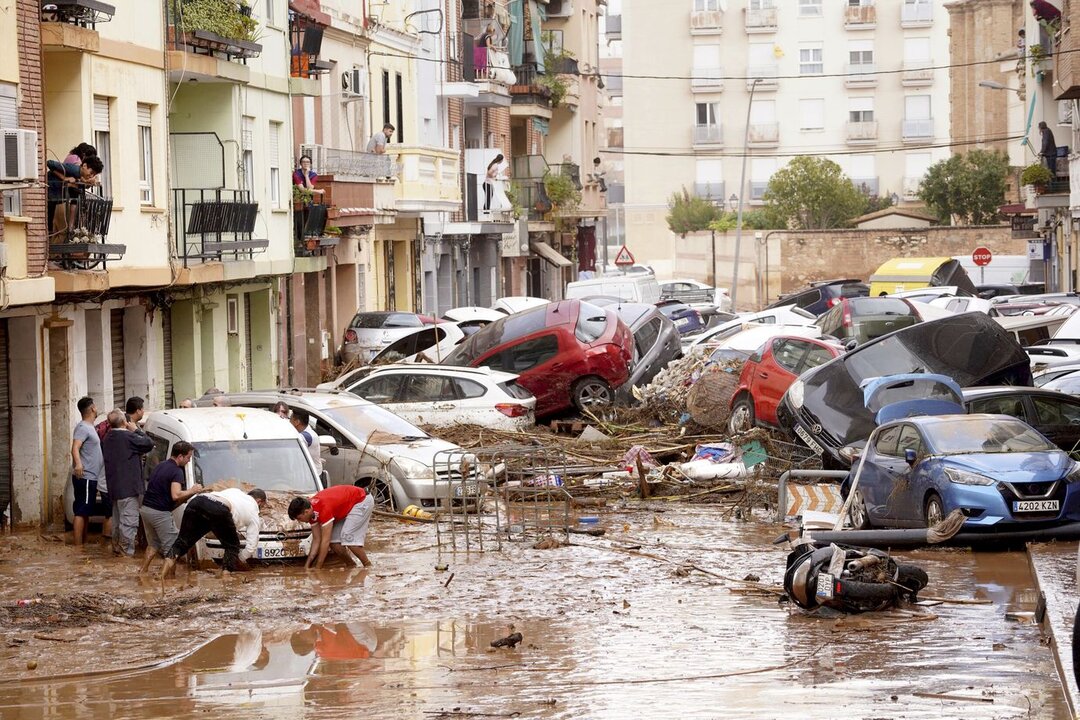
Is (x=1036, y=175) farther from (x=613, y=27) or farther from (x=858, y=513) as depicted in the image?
(x=613, y=27)

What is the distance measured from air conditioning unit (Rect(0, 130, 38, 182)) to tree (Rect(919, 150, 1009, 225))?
6614cm

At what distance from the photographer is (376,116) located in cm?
4222

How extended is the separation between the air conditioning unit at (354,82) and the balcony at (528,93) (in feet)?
61.9

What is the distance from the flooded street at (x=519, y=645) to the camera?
35.1 feet

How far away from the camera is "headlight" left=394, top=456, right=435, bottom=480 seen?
20.5m

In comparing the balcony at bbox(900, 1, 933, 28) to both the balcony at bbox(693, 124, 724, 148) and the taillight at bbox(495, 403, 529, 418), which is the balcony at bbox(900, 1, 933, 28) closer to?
the balcony at bbox(693, 124, 724, 148)

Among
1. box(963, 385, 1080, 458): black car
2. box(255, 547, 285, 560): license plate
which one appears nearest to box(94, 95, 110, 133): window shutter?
box(255, 547, 285, 560): license plate

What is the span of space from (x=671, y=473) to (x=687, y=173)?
250 ft

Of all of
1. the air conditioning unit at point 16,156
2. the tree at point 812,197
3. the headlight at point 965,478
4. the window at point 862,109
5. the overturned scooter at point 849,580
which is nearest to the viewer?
the overturned scooter at point 849,580

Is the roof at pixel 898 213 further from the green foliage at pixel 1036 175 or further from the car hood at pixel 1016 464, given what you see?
the car hood at pixel 1016 464

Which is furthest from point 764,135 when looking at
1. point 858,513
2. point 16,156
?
point 16,156

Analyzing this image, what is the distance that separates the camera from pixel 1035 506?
53.6ft

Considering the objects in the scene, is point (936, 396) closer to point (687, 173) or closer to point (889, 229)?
point (889, 229)

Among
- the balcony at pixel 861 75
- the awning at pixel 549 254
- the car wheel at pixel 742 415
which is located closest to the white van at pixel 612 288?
the awning at pixel 549 254
